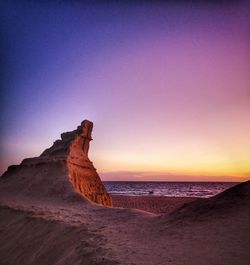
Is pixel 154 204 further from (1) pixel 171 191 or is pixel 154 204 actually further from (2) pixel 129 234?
(1) pixel 171 191

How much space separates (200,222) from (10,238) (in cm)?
724

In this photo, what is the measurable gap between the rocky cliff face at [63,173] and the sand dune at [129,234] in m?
3.03

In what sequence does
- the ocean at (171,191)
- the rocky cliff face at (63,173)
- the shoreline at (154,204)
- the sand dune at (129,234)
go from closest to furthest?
the sand dune at (129,234) → the rocky cliff face at (63,173) → the shoreline at (154,204) → the ocean at (171,191)

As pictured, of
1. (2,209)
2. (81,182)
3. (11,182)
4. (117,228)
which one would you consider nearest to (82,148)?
(81,182)

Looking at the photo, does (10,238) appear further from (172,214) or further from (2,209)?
(172,214)

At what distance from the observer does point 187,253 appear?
534cm

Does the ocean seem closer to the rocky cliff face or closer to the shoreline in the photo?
the shoreline

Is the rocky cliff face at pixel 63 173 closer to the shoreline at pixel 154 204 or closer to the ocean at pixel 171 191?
the shoreline at pixel 154 204

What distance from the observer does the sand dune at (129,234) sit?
17.6 feet

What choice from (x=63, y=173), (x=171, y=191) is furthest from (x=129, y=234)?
(x=171, y=191)

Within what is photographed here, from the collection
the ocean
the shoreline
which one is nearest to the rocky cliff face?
the shoreline

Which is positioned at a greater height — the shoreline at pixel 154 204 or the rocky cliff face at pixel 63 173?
the rocky cliff face at pixel 63 173

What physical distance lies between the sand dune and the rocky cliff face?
3025mm

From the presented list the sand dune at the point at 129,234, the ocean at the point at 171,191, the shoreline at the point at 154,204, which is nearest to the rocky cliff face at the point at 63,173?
the sand dune at the point at 129,234
